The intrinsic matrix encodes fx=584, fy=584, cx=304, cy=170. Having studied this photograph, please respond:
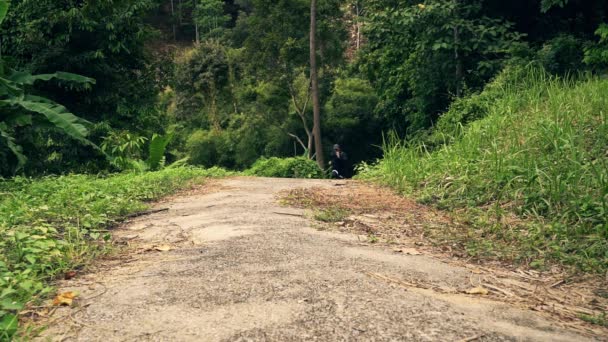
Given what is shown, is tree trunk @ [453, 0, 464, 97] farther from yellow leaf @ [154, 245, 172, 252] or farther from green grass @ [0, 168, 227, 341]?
yellow leaf @ [154, 245, 172, 252]

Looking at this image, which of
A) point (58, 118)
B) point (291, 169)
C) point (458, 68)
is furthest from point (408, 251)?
point (291, 169)

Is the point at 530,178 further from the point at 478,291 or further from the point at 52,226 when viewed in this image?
the point at 52,226

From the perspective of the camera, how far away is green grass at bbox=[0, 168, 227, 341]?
9.17ft

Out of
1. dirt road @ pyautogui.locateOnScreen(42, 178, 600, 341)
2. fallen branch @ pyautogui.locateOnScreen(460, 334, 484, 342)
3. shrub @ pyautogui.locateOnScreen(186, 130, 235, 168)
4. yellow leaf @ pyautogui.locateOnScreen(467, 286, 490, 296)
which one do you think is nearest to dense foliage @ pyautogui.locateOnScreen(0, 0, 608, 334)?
dirt road @ pyautogui.locateOnScreen(42, 178, 600, 341)

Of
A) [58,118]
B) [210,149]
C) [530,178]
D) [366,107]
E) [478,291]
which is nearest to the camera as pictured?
[478,291]

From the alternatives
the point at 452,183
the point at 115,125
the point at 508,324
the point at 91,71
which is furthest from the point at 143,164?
the point at 508,324

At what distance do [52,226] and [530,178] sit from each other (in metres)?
3.97

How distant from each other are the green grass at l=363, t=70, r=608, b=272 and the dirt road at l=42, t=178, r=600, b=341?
36.1 inches

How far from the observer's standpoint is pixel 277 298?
2.69 metres

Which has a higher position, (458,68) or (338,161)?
(458,68)

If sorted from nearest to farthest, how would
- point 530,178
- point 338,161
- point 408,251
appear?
point 408,251 < point 530,178 < point 338,161

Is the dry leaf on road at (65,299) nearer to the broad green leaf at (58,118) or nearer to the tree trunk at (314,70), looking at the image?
the broad green leaf at (58,118)

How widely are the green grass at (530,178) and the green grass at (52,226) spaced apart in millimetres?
2677

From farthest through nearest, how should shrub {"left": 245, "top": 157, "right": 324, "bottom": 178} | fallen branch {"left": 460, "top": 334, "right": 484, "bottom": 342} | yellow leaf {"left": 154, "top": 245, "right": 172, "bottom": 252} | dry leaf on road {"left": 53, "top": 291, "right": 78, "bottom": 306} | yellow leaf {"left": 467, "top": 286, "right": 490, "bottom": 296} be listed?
shrub {"left": 245, "top": 157, "right": 324, "bottom": 178} < yellow leaf {"left": 154, "top": 245, "right": 172, "bottom": 252} < yellow leaf {"left": 467, "top": 286, "right": 490, "bottom": 296} < dry leaf on road {"left": 53, "top": 291, "right": 78, "bottom": 306} < fallen branch {"left": 460, "top": 334, "right": 484, "bottom": 342}
